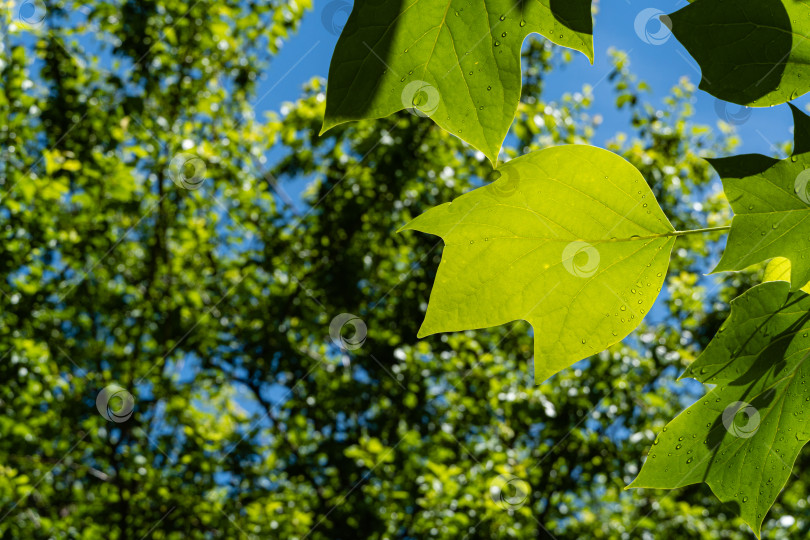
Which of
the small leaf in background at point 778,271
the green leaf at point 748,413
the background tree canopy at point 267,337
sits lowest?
the green leaf at point 748,413

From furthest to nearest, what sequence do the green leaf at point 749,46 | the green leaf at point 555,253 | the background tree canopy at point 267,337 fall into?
1. the background tree canopy at point 267,337
2. the green leaf at point 555,253
3. the green leaf at point 749,46

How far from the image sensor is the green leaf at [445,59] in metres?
0.63

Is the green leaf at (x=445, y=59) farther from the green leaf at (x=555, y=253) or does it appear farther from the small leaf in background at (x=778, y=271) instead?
the small leaf in background at (x=778, y=271)

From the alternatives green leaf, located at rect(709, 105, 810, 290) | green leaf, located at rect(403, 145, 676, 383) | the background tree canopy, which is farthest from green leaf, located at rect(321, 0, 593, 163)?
the background tree canopy

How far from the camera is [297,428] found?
593 centimetres

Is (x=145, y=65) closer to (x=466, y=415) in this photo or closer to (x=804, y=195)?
(x=466, y=415)

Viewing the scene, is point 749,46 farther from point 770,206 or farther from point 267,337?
point 267,337

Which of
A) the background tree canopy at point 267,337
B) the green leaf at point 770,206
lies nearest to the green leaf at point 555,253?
the green leaf at point 770,206

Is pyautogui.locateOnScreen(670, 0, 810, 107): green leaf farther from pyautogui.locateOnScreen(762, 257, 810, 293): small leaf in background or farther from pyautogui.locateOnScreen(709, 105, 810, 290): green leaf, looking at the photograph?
pyautogui.locateOnScreen(762, 257, 810, 293): small leaf in background

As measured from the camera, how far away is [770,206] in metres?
0.66

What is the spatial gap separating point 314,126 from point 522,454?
3.61 m

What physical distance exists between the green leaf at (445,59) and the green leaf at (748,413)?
35cm

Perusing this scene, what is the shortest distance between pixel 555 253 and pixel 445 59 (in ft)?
0.84

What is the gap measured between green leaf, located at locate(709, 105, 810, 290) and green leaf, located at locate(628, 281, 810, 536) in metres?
0.07
